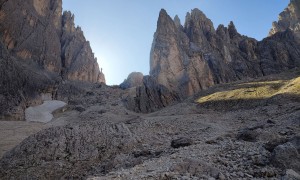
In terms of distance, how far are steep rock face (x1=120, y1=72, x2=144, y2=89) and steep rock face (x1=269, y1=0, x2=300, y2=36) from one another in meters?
81.4

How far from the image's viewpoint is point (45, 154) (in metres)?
15.6

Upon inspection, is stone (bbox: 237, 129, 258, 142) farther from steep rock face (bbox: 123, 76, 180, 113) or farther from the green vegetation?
steep rock face (bbox: 123, 76, 180, 113)

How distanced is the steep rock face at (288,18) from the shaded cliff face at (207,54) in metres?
38.2

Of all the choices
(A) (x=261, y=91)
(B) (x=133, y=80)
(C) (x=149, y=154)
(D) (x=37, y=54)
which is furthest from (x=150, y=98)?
(B) (x=133, y=80)

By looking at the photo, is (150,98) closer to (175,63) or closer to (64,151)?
(175,63)

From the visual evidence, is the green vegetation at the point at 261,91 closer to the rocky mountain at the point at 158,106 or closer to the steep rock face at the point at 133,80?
the rocky mountain at the point at 158,106

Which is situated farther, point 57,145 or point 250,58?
point 250,58

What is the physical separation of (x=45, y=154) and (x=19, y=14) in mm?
80067

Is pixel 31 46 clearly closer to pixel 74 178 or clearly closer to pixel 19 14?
pixel 19 14

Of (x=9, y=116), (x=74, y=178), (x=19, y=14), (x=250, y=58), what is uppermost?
(x=19, y=14)

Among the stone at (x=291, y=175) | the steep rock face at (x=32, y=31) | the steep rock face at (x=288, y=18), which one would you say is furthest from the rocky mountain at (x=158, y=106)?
the steep rock face at (x=288, y=18)

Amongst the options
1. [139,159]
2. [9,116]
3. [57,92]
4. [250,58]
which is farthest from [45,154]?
[250,58]

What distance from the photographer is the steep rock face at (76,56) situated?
10127 centimetres

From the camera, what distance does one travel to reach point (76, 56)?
106438 millimetres
